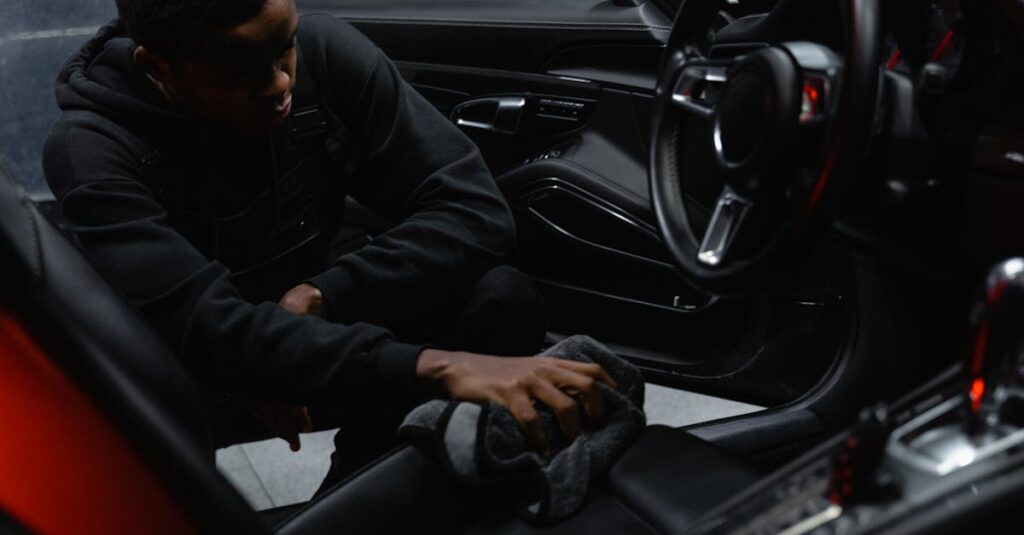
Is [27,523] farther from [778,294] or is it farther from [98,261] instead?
[778,294]

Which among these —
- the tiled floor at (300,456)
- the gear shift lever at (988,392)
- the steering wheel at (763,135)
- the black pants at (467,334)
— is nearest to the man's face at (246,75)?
the black pants at (467,334)

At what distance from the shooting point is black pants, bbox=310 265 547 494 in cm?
153

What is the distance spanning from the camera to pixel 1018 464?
2.53 feet

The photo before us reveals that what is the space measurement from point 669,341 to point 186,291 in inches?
29.4

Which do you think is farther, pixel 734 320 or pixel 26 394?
pixel 734 320

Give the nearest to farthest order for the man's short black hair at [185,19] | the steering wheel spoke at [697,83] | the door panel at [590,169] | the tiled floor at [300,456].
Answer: the steering wheel spoke at [697,83]
the man's short black hair at [185,19]
the door panel at [590,169]
the tiled floor at [300,456]

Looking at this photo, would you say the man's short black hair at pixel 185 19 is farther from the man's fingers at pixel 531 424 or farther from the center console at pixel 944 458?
the center console at pixel 944 458

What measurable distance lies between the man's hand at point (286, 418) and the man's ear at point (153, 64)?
385 mm

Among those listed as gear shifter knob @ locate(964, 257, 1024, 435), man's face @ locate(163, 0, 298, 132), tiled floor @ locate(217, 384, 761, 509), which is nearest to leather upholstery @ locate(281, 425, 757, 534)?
gear shifter knob @ locate(964, 257, 1024, 435)

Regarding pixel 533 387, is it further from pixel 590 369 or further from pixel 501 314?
pixel 501 314

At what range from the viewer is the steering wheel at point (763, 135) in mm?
977

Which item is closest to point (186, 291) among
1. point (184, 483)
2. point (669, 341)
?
point (184, 483)

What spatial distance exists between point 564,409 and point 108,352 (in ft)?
1.44

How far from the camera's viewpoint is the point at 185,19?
1344 mm
